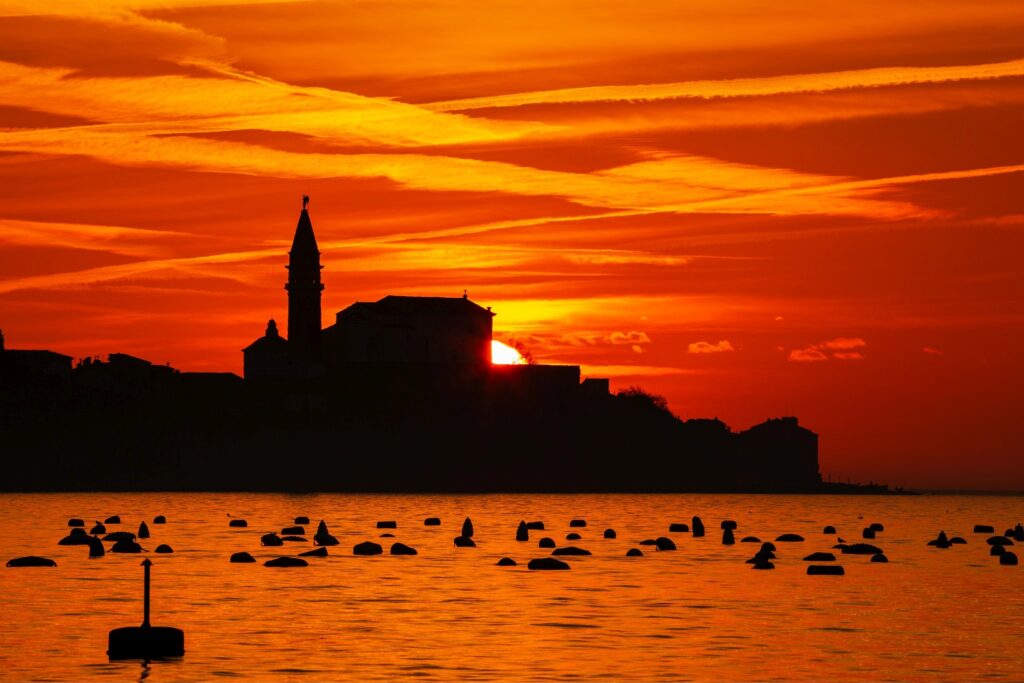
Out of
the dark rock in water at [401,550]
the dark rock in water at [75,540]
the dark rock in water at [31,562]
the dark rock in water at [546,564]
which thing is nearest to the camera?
the dark rock in water at [31,562]

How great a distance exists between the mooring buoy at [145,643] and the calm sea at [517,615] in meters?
0.51

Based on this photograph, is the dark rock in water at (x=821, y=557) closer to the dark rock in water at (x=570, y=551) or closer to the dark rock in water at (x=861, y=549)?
the dark rock in water at (x=861, y=549)

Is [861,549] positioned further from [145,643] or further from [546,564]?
[145,643]

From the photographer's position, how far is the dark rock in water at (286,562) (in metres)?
91.2

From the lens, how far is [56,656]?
55.5 meters

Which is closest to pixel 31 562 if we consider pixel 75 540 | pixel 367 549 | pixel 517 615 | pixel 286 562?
pixel 286 562

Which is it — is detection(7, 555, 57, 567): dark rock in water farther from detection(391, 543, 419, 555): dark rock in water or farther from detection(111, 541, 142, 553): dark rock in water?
detection(391, 543, 419, 555): dark rock in water

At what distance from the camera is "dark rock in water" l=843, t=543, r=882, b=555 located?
4498 inches

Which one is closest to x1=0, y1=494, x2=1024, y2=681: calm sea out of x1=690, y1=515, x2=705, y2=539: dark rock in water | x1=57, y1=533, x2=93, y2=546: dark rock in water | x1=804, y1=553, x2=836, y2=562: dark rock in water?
x1=804, y1=553, x2=836, y2=562: dark rock in water

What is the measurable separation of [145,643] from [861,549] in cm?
7002

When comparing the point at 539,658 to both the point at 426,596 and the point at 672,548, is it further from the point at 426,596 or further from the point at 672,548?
the point at 672,548

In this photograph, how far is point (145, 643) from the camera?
5362cm

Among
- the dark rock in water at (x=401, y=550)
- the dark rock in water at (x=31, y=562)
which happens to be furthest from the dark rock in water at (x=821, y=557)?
the dark rock in water at (x=31, y=562)

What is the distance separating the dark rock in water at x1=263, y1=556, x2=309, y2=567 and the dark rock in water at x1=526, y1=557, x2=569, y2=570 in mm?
11785
